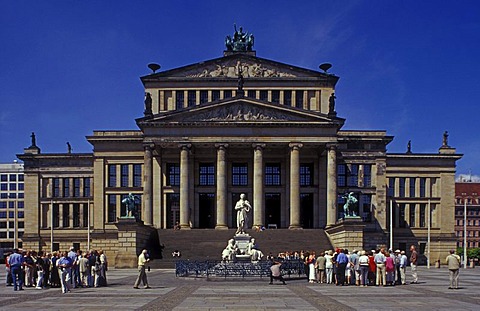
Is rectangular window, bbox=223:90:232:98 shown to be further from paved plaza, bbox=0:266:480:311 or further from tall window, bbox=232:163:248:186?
paved plaza, bbox=0:266:480:311

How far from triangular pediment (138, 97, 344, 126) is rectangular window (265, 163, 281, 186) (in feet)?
31.9

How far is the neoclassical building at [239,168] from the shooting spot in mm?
71812

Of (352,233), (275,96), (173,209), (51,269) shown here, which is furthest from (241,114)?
(51,269)

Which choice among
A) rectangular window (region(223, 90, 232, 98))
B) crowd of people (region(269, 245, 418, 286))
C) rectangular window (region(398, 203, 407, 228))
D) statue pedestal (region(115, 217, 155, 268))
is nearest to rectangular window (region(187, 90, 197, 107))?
rectangular window (region(223, 90, 232, 98))

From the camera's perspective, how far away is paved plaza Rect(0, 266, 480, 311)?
22766mm

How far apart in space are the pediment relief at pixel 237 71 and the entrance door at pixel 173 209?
15.4 m

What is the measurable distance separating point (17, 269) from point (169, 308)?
12.3 metres

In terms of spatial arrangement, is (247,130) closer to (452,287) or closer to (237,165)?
(237,165)

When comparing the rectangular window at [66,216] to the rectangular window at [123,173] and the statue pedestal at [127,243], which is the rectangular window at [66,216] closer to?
the rectangular window at [123,173]

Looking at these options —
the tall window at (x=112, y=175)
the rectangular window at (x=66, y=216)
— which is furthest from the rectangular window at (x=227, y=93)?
the rectangular window at (x=66, y=216)

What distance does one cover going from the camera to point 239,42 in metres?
87.4

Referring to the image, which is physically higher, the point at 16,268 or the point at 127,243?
the point at 16,268

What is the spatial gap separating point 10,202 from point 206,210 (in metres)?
85.5

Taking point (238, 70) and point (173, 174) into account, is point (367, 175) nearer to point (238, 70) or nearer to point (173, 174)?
point (238, 70)
